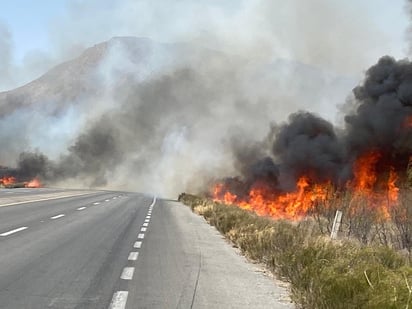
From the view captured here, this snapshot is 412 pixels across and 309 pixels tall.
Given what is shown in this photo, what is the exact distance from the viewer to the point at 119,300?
6.30 metres

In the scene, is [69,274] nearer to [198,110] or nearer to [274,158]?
[274,158]

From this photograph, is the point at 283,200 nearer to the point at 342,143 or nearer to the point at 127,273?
the point at 342,143

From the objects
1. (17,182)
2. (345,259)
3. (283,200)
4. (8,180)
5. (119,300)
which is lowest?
(119,300)

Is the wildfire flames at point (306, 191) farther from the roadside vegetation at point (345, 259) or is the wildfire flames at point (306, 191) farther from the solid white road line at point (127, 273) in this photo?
the solid white road line at point (127, 273)

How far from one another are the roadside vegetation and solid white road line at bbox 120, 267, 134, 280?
97.5 inches

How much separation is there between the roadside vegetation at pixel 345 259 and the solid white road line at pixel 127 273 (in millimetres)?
2476

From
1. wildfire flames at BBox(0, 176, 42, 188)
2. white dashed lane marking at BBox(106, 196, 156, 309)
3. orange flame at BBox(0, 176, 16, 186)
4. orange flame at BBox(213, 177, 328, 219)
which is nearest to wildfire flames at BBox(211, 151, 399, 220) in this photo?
orange flame at BBox(213, 177, 328, 219)

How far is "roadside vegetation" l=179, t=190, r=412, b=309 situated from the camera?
567 cm

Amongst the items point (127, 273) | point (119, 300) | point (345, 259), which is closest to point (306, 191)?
point (345, 259)

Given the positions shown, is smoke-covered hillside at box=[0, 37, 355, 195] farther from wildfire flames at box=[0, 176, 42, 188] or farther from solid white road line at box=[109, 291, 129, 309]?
solid white road line at box=[109, 291, 129, 309]

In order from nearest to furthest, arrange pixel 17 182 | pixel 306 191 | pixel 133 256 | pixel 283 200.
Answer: pixel 133 256
pixel 306 191
pixel 283 200
pixel 17 182

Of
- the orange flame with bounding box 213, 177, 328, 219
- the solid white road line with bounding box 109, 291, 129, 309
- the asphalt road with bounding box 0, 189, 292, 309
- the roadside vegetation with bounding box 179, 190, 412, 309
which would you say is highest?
the orange flame with bounding box 213, 177, 328, 219

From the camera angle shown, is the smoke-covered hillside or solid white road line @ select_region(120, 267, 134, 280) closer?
solid white road line @ select_region(120, 267, 134, 280)

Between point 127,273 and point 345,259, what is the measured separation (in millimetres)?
3414
